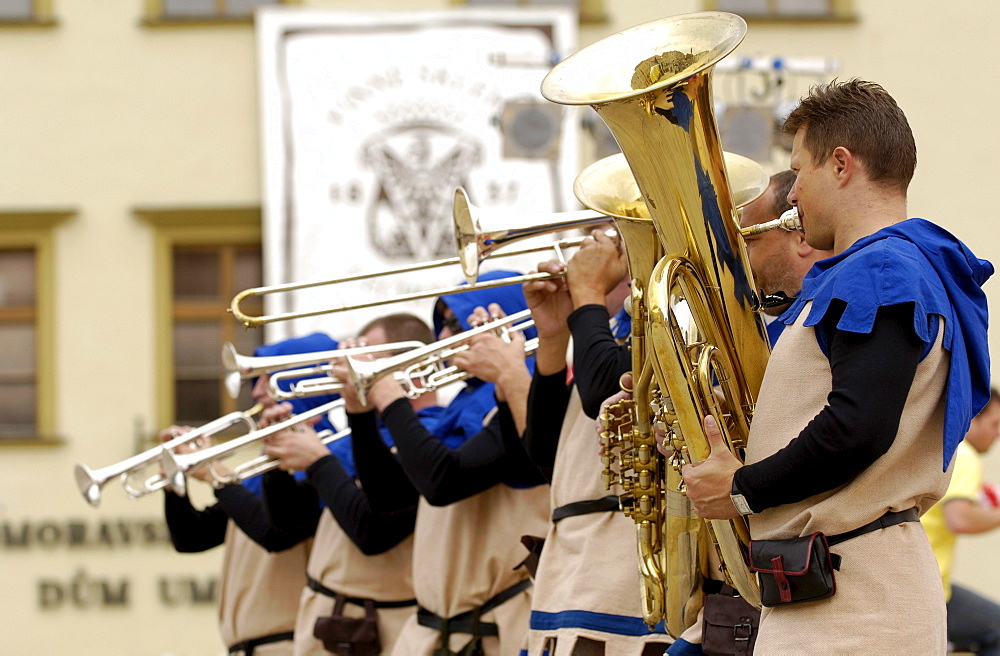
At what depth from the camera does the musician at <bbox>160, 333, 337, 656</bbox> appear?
5.23 metres

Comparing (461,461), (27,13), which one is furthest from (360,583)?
(27,13)

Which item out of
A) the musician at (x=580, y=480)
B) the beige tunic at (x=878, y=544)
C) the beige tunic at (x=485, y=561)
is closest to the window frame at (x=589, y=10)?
the beige tunic at (x=485, y=561)

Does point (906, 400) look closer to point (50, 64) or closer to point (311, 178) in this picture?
point (311, 178)

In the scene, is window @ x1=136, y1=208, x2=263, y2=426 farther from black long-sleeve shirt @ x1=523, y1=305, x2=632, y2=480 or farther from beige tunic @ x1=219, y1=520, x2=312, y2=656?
black long-sleeve shirt @ x1=523, y1=305, x2=632, y2=480

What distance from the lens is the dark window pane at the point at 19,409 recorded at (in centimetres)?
1200

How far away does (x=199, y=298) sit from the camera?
1236 centimetres

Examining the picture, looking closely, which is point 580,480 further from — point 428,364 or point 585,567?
point 428,364

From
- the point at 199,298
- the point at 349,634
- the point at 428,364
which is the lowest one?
the point at 349,634

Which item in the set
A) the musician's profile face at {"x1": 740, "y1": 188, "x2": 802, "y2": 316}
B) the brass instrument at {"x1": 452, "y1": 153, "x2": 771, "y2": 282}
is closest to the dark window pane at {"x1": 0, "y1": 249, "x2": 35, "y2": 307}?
the brass instrument at {"x1": 452, "y1": 153, "x2": 771, "y2": 282}

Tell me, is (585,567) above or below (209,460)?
below

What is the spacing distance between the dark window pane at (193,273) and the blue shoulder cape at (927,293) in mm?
10234

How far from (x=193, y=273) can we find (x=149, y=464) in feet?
23.0

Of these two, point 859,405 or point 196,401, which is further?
point 196,401

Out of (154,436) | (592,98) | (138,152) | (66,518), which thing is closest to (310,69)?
(138,152)
